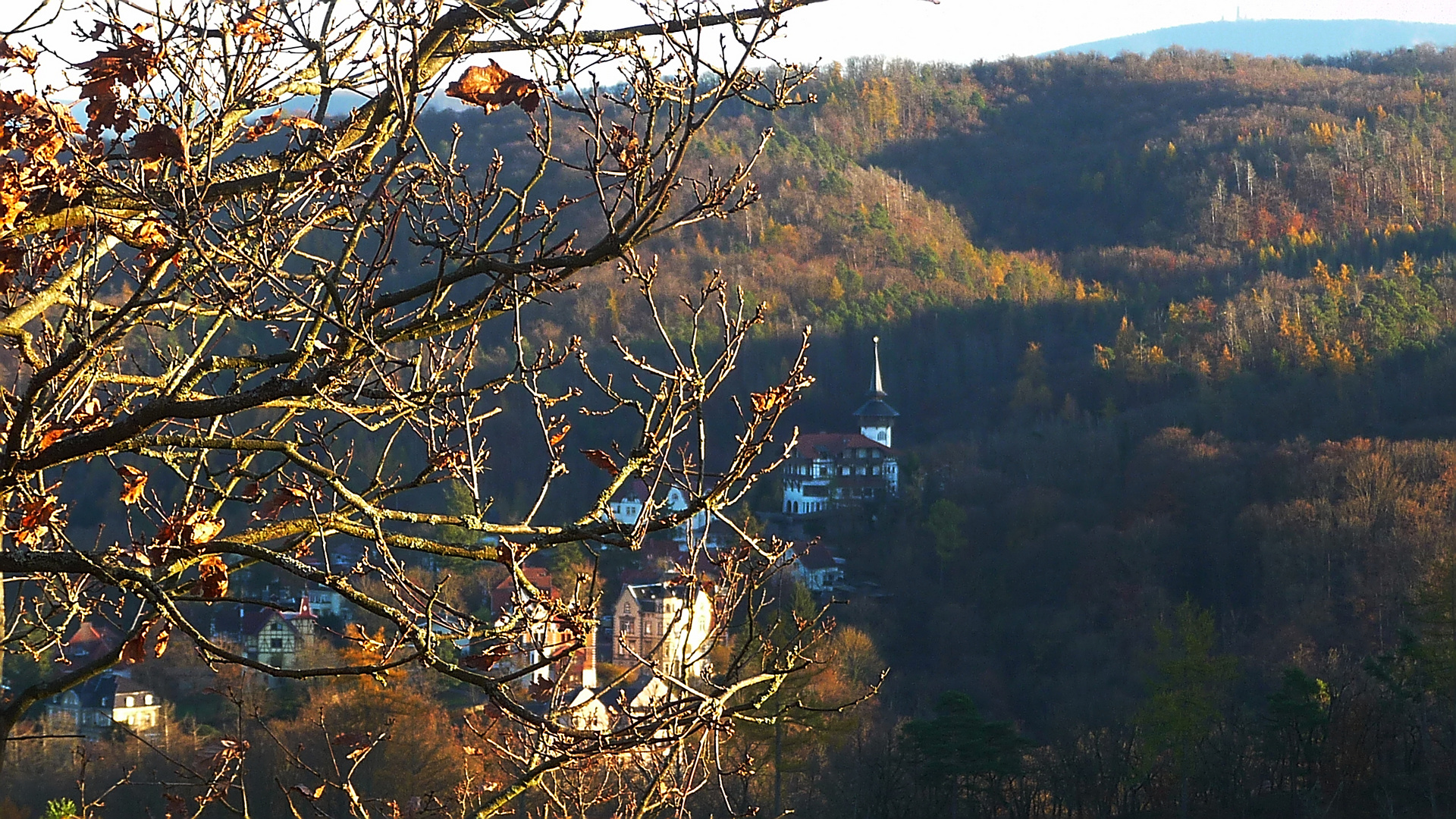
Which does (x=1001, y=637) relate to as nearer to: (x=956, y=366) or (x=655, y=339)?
(x=655, y=339)

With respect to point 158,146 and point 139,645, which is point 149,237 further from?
point 139,645

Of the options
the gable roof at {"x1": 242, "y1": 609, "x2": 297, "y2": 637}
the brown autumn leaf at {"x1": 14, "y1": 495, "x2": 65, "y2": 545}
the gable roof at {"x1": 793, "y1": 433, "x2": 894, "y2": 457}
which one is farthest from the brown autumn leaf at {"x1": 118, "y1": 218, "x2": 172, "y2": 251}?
the gable roof at {"x1": 793, "y1": 433, "x2": 894, "y2": 457}

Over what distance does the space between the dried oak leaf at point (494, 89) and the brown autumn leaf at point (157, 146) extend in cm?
43

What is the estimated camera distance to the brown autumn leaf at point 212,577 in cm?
256

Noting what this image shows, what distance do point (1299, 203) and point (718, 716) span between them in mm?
67669

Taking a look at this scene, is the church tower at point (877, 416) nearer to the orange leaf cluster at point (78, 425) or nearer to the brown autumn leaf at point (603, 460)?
the orange leaf cluster at point (78, 425)

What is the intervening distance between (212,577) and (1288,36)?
15134 cm

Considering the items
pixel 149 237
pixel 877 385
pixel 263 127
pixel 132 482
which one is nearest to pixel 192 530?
pixel 132 482

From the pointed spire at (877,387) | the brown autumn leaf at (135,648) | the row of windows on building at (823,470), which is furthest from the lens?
the pointed spire at (877,387)

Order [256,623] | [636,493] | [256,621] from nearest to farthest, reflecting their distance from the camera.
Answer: [636,493] → [256,623] → [256,621]

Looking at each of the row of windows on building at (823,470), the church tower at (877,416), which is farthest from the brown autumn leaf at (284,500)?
the church tower at (877,416)

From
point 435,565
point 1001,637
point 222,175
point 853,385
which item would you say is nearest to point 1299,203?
point 853,385

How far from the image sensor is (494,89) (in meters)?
2.39

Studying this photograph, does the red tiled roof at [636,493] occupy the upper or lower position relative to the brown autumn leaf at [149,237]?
lower
